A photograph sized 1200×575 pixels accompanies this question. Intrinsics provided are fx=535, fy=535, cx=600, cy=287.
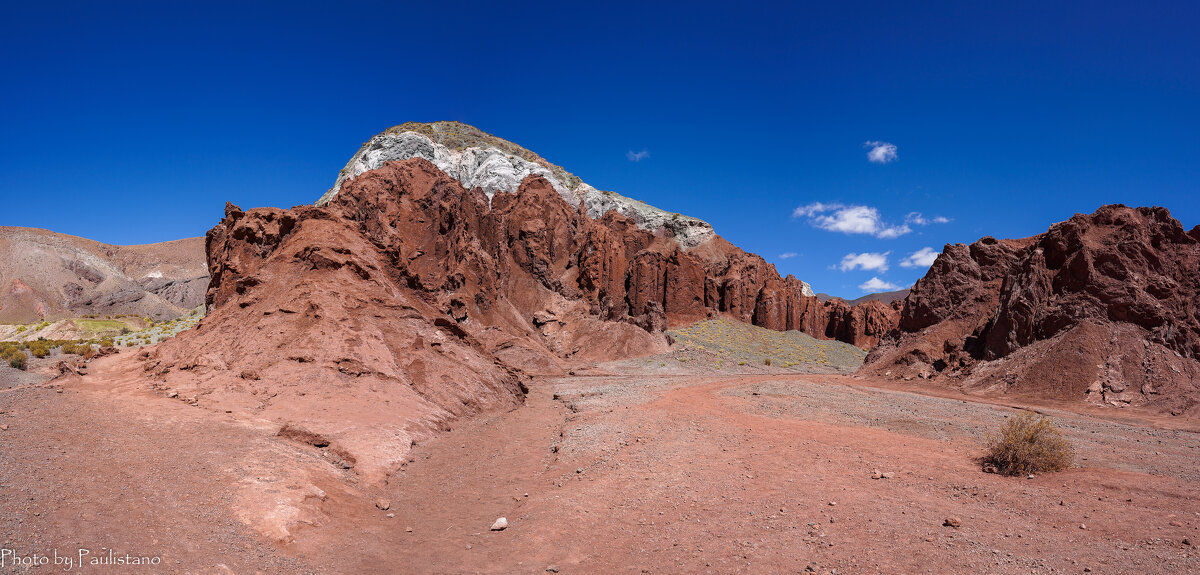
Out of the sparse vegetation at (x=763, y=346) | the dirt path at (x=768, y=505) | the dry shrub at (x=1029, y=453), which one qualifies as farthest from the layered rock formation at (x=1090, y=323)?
the sparse vegetation at (x=763, y=346)

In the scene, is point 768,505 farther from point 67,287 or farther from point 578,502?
point 67,287

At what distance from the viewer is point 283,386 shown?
14117 mm

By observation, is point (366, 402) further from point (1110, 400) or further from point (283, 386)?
point (1110, 400)

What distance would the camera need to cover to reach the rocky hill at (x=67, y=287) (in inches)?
2259

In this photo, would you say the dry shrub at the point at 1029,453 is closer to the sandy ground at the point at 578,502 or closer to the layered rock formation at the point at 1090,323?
the sandy ground at the point at 578,502

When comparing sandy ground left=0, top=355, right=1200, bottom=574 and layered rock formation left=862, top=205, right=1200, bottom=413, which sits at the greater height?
layered rock formation left=862, top=205, right=1200, bottom=413

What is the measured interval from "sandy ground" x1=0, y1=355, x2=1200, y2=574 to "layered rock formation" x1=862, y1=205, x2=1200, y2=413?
9.68 meters

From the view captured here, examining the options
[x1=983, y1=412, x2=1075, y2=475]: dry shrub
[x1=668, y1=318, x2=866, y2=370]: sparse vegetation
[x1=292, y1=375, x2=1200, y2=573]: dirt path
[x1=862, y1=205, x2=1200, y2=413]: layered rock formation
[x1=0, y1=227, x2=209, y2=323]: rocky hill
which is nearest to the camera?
[x1=292, y1=375, x2=1200, y2=573]: dirt path

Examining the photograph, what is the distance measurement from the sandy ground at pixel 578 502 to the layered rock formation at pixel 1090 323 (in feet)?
31.8

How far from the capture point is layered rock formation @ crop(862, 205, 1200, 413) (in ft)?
71.4

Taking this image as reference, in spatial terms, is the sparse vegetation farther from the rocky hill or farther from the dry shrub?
the rocky hill

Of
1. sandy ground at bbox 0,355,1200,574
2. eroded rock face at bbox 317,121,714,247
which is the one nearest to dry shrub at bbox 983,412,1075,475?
sandy ground at bbox 0,355,1200,574

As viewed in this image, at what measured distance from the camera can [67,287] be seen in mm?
64688

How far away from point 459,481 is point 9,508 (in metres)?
6.57
